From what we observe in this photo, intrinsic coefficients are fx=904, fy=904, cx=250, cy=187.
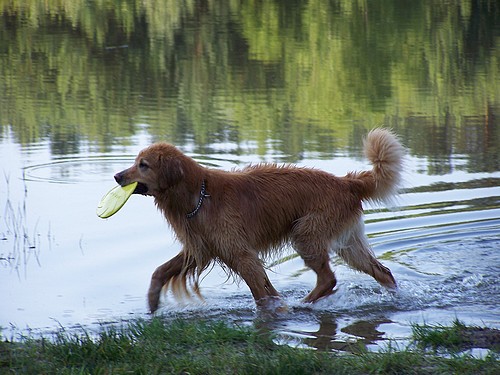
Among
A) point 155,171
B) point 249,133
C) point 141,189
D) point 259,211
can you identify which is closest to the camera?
point 155,171

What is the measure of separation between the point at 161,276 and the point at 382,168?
2.14 m

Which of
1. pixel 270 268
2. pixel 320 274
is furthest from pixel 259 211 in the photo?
pixel 270 268

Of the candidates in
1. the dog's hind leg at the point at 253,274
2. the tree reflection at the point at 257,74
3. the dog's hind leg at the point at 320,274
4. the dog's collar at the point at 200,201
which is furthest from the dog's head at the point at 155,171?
the tree reflection at the point at 257,74

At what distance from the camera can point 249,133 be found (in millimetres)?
14820

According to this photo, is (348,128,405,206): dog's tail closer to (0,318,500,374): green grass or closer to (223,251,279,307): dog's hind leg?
(223,251,279,307): dog's hind leg

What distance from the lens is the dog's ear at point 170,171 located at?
23.9 feet

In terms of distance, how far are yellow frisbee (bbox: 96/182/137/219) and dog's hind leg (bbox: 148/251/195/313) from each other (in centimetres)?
67

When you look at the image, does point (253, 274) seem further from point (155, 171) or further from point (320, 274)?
point (155, 171)

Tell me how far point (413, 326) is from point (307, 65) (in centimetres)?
1586

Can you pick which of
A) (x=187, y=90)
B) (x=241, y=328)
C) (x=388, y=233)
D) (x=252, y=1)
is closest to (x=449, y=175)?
(x=388, y=233)

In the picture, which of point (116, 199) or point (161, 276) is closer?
point (116, 199)

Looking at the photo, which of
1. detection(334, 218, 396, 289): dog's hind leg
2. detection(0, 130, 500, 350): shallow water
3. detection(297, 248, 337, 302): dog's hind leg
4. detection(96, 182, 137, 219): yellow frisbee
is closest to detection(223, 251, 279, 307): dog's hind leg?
detection(0, 130, 500, 350): shallow water

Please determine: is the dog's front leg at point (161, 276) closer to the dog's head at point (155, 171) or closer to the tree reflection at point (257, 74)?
the dog's head at point (155, 171)

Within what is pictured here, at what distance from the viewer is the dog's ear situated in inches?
287
